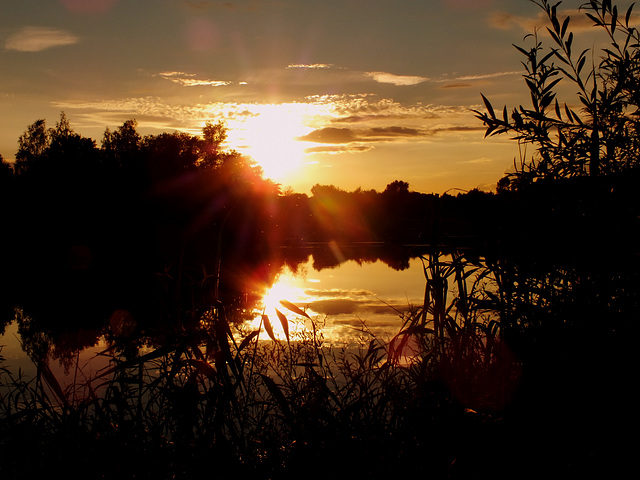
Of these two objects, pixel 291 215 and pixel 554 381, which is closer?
pixel 554 381

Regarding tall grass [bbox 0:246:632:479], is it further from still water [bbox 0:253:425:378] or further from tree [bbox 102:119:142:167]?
tree [bbox 102:119:142:167]

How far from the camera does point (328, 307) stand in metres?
13.9

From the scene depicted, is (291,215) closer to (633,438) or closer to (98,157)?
(98,157)

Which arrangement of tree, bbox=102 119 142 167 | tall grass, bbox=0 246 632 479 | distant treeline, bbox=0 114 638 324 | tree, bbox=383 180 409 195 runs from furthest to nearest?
tree, bbox=102 119 142 167 < distant treeline, bbox=0 114 638 324 < tree, bbox=383 180 409 195 < tall grass, bbox=0 246 632 479

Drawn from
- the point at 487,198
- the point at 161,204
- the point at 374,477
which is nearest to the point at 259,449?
the point at 374,477

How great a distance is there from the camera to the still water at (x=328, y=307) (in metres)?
8.16

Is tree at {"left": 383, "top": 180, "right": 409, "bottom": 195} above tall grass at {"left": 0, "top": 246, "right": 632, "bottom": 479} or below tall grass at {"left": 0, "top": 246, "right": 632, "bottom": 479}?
→ above

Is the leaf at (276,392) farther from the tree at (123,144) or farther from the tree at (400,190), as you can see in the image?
the tree at (123,144)

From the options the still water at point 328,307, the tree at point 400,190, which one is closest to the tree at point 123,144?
the still water at point 328,307

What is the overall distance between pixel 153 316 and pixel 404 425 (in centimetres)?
1196

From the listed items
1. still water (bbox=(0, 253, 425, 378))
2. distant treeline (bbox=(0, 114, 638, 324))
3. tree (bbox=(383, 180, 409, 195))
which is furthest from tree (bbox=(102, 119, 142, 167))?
tree (bbox=(383, 180, 409, 195))

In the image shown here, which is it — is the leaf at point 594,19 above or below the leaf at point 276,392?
above

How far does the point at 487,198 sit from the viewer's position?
5.16 metres

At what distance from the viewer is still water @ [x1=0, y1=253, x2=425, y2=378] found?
26.8 ft
